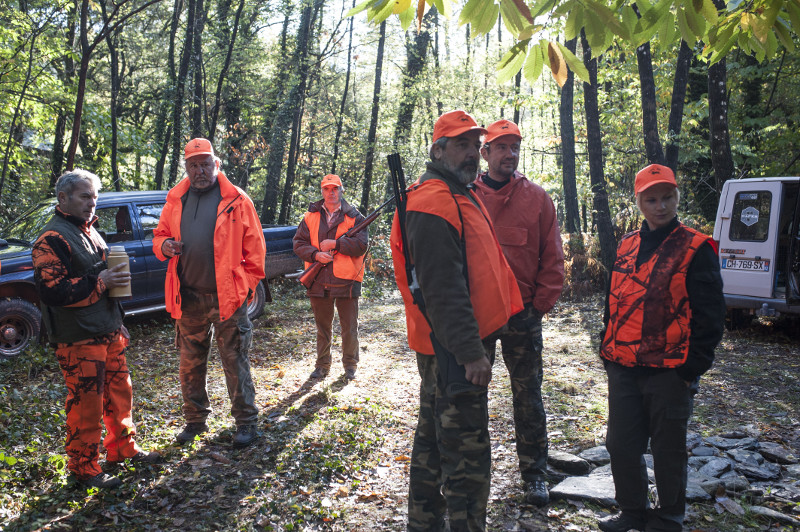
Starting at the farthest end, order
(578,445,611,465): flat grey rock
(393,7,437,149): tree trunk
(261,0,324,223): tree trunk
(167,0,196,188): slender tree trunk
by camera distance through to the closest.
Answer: (393,7,437,149): tree trunk
(261,0,324,223): tree trunk
(167,0,196,188): slender tree trunk
(578,445,611,465): flat grey rock

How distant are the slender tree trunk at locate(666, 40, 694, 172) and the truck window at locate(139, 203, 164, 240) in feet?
32.4

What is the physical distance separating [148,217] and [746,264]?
380 inches

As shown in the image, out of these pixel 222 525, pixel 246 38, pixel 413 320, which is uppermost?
pixel 246 38

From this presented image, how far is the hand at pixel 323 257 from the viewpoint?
6.79m

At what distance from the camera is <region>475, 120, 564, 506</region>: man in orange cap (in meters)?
4.16

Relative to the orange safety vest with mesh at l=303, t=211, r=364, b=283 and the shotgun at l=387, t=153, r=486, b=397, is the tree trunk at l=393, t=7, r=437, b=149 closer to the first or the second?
the orange safety vest with mesh at l=303, t=211, r=364, b=283

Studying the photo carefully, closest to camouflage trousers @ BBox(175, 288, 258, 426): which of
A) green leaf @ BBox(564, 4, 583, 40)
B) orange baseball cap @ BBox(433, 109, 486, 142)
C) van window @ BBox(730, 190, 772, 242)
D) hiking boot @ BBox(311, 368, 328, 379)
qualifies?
hiking boot @ BBox(311, 368, 328, 379)

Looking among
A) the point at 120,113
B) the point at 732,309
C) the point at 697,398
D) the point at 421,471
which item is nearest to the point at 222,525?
the point at 421,471

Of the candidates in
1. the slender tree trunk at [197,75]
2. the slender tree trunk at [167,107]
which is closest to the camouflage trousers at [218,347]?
the slender tree trunk at [197,75]

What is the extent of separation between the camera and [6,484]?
13.4ft

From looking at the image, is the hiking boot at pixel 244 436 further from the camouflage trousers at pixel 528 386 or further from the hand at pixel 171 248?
the camouflage trousers at pixel 528 386

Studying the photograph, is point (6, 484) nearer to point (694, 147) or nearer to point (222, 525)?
point (222, 525)

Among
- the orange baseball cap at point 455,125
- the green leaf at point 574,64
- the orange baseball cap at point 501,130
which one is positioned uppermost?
the green leaf at point 574,64

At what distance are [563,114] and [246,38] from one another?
36.6ft
